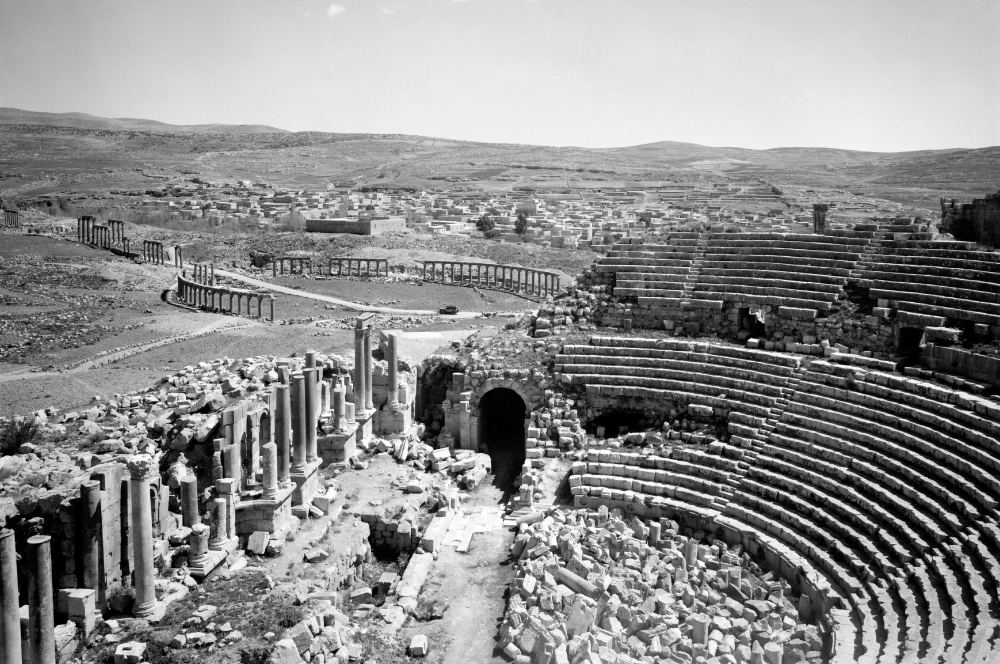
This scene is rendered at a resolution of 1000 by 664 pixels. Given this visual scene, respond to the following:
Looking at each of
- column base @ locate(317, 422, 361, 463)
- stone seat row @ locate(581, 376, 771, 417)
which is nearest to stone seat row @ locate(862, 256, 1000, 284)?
stone seat row @ locate(581, 376, 771, 417)

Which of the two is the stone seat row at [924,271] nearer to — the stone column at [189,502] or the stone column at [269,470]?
the stone column at [269,470]

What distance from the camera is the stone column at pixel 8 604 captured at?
12680 millimetres

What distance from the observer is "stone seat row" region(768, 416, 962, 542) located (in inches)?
717

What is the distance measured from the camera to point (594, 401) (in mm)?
27625

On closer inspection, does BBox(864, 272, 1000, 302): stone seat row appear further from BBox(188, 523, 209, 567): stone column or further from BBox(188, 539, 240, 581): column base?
BBox(188, 523, 209, 567): stone column

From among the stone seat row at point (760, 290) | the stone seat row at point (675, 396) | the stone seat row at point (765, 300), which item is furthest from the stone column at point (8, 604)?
the stone seat row at point (760, 290)

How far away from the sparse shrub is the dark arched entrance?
41.5 ft

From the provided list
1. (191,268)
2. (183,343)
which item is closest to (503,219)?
(191,268)

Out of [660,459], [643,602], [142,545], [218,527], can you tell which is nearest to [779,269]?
[660,459]

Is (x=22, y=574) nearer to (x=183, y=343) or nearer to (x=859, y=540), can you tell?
(x=859, y=540)

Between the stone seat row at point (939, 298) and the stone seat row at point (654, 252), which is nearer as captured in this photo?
the stone seat row at point (939, 298)

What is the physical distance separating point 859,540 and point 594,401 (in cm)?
999

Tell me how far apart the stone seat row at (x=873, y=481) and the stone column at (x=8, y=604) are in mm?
15529

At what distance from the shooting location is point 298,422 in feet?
77.2
